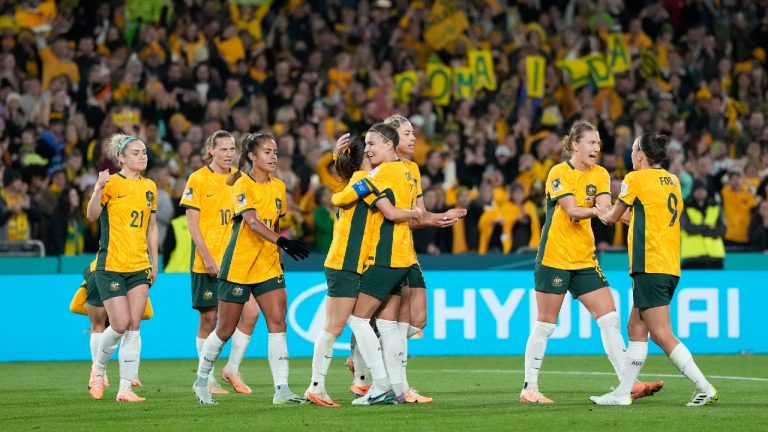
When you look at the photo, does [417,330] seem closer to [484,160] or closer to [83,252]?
[83,252]

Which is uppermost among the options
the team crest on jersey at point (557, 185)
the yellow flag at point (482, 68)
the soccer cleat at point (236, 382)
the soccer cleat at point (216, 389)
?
the yellow flag at point (482, 68)

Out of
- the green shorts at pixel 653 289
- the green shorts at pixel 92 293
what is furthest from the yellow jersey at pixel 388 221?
the green shorts at pixel 92 293

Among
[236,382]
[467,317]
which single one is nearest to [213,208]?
[236,382]

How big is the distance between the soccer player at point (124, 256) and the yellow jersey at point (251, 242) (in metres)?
A: 1.21

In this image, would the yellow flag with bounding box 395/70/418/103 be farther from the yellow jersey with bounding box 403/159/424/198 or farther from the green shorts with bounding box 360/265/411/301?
the green shorts with bounding box 360/265/411/301

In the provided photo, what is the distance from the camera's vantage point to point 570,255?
11055 millimetres

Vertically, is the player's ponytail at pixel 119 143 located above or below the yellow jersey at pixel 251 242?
above

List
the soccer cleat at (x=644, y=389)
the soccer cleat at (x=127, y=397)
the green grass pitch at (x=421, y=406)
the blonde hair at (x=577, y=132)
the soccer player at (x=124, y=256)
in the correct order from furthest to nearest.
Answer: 1. the soccer player at (x=124, y=256)
2. the soccer cleat at (x=127, y=397)
3. the soccer cleat at (x=644, y=389)
4. the blonde hair at (x=577, y=132)
5. the green grass pitch at (x=421, y=406)

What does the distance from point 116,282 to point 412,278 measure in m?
2.53

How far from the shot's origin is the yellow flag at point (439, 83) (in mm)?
22578

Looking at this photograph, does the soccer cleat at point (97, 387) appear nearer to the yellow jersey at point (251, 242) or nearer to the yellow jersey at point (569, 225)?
the yellow jersey at point (251, 242)

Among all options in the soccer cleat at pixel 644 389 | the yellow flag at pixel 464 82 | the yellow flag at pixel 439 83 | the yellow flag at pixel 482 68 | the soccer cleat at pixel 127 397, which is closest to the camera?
the soccer cleat at pixel 644 389

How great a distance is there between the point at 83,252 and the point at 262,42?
19.6ft

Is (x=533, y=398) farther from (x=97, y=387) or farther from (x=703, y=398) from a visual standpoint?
(x=97, y=387)
